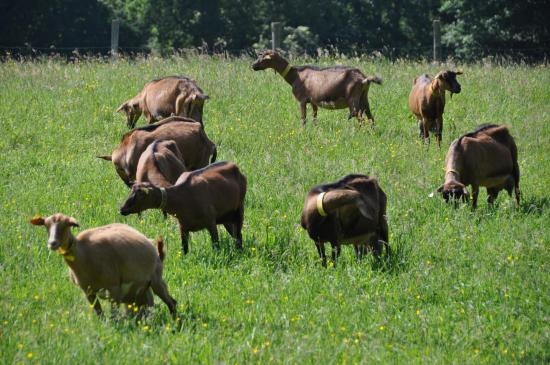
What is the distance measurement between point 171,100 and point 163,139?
3243 millimetres

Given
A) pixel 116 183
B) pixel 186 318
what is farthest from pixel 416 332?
pixel 116 183

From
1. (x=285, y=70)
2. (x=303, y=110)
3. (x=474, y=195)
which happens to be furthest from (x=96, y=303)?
(x=285, y=70)

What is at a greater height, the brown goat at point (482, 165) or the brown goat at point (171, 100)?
the brown goat at point (171, 100)

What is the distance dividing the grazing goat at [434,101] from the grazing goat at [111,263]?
10.1m

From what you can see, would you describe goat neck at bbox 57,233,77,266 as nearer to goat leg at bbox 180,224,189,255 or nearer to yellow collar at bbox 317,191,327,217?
goat leg at bbox 180,224,189,255

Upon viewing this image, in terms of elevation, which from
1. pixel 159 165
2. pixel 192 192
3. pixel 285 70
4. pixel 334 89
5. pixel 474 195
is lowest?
pixel 474 195

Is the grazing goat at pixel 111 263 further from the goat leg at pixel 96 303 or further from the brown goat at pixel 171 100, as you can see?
the brown goat at pixel 171 100

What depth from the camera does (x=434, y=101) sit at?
18.7 m

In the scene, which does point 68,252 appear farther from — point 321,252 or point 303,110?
point 303,110

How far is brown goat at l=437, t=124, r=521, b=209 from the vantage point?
47.0ft

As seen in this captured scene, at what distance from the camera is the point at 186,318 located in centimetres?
941

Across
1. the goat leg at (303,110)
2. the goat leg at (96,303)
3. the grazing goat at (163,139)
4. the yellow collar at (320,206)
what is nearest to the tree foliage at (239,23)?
the goat leg at (303,110)

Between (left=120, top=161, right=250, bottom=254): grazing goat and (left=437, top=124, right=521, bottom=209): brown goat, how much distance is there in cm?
333

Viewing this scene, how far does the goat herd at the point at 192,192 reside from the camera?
8.93 metres
